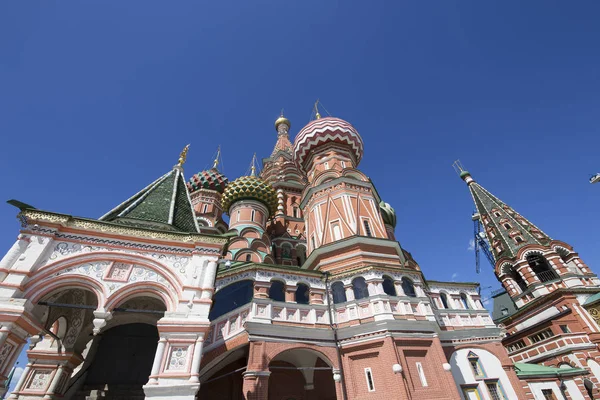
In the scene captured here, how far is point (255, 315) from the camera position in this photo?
10.8 m

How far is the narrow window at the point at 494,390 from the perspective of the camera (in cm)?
1197

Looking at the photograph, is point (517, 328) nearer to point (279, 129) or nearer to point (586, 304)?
point (586, 304)

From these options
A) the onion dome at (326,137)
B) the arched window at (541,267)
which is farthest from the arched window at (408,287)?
the arched window at (541,267)

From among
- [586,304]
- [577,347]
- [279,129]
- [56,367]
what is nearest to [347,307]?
[56,367]

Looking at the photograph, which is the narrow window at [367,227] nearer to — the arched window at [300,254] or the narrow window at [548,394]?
the arched window at [300,254]

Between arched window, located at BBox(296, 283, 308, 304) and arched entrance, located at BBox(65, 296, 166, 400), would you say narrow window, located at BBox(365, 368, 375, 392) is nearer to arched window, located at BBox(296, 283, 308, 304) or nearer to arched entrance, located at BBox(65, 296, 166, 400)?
arched window, located at BBox(296, 283, 308, 304)

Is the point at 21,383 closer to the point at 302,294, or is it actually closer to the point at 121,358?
the point at 121,358

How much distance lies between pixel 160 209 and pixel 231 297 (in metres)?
4.18

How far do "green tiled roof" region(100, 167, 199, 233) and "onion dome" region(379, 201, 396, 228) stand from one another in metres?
17.2

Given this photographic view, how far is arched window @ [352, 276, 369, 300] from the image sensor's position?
12586 mm

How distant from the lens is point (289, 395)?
483 inches

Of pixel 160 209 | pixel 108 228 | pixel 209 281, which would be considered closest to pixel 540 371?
pixel 209 281

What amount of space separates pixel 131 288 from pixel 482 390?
42.1ft

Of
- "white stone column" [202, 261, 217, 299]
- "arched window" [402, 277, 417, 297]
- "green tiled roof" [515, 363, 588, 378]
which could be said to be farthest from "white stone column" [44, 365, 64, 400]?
"green tiled roof" [515, 363, 588, 378]
